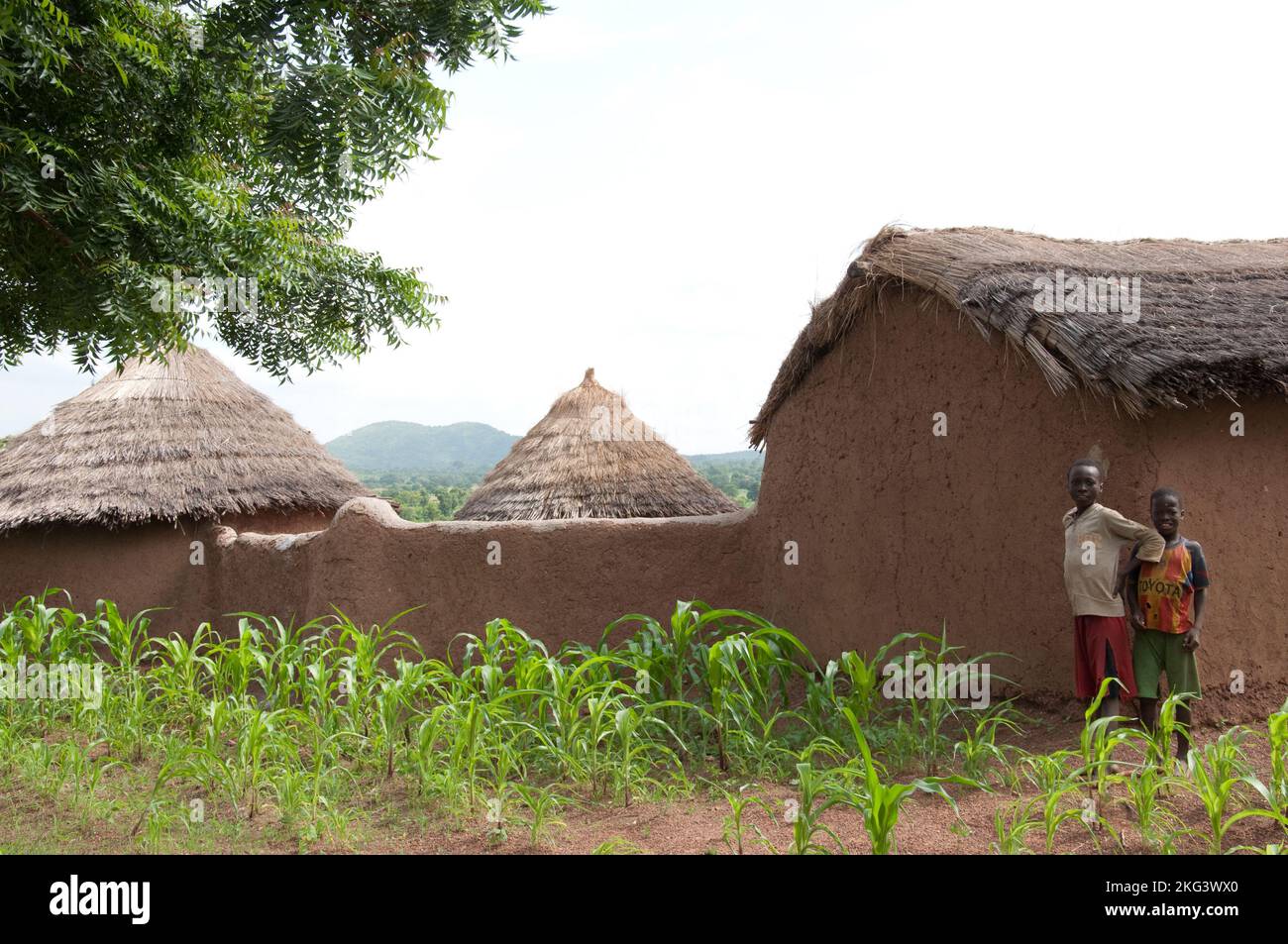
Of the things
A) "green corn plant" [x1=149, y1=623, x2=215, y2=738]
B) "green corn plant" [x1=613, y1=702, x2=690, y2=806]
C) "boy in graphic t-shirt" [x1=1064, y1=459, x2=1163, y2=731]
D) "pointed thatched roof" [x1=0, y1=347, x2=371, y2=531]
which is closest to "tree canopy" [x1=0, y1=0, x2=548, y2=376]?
"green corn plant" [x1=149, y1=623, x2=215, y2=738]

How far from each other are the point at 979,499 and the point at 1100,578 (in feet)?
3.81

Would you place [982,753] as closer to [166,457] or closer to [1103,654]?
[1103,654]

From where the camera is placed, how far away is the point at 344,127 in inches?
251

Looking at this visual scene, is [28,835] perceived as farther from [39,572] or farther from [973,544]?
[39,572]

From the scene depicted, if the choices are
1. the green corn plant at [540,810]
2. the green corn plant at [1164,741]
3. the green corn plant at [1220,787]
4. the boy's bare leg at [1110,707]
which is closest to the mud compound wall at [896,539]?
the boy's bare leg at [1110,707]

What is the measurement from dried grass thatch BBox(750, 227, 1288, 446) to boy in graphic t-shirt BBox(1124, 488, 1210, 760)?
0.58 m

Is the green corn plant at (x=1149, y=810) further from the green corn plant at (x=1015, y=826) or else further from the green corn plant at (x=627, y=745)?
the green corn plant at (x=627, y=745)

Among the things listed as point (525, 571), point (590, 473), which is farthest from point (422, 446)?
point (525, 571)

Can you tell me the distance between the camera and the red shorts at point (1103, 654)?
4742mm

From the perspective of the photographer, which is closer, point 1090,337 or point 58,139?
point 1090,337

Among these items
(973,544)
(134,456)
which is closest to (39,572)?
(134,456)

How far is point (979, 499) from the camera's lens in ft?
19.1

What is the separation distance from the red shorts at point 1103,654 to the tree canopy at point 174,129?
4733mm

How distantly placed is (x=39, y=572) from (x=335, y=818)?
22.4ft
